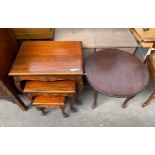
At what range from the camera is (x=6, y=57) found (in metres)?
1.31

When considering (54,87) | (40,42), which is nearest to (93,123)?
(54,87)

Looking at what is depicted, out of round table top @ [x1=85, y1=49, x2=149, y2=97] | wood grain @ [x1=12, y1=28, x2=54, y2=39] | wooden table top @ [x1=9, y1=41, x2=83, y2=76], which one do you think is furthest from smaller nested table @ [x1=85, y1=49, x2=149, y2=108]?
wood grain @ [x1=12, y1=28, x2=54, y2=39]

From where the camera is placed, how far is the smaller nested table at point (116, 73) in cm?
117

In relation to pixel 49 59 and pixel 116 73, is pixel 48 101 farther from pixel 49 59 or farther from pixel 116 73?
pixel 116 73

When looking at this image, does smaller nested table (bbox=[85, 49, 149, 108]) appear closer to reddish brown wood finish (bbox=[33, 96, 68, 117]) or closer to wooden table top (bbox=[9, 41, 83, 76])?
wooden table top (bbox=[9, 41, 83, 76])

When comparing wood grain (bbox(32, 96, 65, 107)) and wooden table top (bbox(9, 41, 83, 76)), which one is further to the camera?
wood grain (bbox(32, 96, 65, 107))

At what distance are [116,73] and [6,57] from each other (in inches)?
35.0

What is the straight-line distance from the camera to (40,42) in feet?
4.71

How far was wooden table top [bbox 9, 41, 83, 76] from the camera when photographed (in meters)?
1.22

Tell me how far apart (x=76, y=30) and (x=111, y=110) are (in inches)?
35.2

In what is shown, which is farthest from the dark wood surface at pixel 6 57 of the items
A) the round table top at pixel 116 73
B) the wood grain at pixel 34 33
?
the round table top at pixel 116 73

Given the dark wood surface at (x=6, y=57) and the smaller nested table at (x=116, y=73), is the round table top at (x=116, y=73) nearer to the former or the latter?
the smaller nested table at (x=116, y=73)

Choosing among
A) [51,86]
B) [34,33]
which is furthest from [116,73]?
[34,33]

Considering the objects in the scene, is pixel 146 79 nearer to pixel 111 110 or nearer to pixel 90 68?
pixel 90 68
